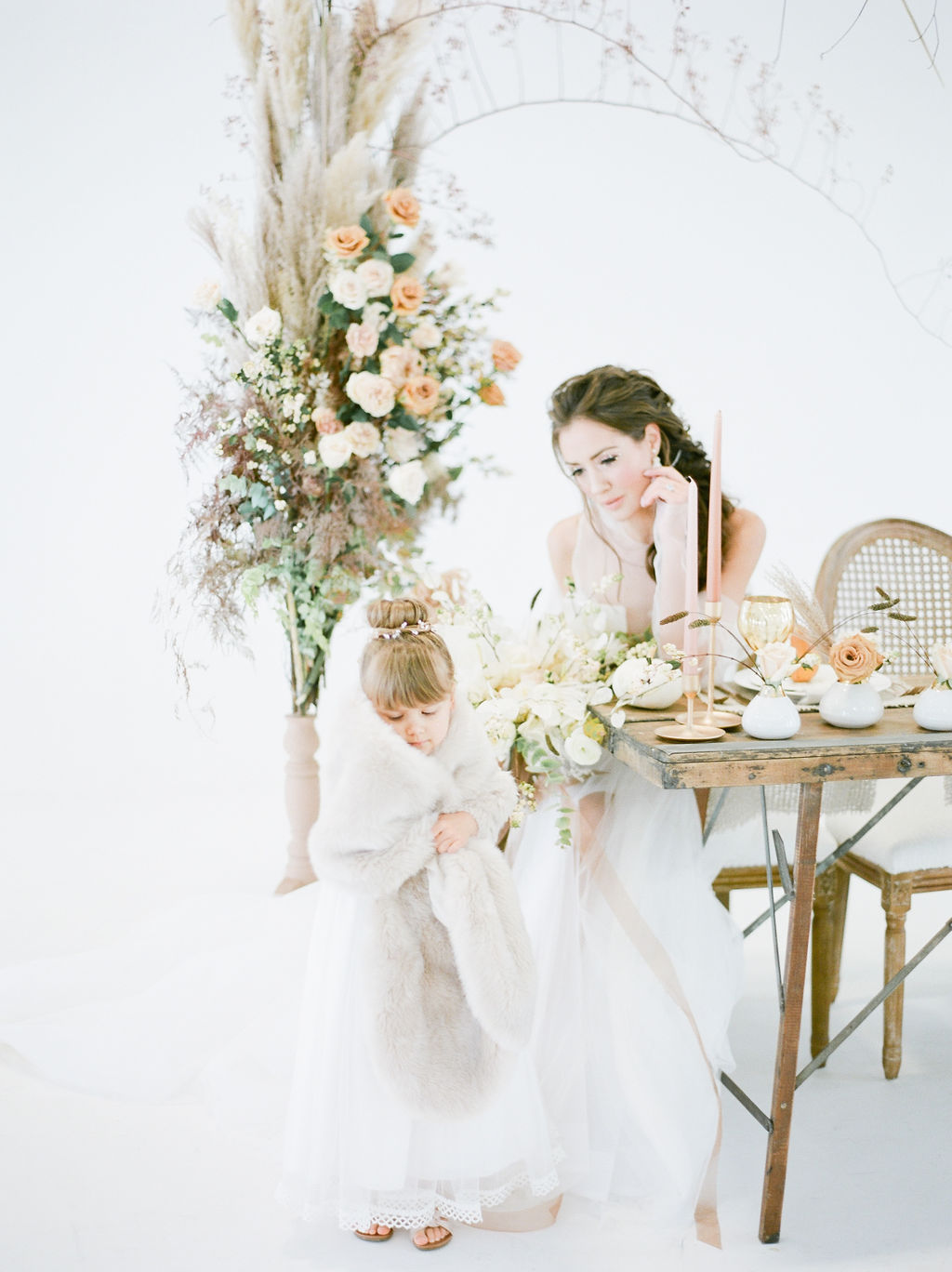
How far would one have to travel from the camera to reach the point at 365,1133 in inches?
70.4

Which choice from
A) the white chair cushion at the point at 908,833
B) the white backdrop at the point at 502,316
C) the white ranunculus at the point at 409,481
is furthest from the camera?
the white backdrop at the point at 502,316

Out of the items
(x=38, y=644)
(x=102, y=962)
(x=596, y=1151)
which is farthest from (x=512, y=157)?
(x=596, y=1151)

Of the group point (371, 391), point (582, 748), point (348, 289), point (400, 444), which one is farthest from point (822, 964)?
point (348, 289)

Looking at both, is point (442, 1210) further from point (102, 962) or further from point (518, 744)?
point (102, 962)

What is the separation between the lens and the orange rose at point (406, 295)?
268cm

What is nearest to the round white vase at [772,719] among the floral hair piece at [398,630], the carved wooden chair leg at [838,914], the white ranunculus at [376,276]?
the floral hair piece at [398,630]

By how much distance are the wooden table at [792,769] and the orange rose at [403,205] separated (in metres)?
1.43

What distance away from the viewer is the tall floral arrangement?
2678mm

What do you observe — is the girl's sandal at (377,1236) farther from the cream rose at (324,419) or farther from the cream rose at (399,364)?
the cream rose at (399,364)

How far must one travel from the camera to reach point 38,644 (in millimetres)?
4281

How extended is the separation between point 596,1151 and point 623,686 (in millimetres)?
836

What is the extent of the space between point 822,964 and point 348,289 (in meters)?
1.89

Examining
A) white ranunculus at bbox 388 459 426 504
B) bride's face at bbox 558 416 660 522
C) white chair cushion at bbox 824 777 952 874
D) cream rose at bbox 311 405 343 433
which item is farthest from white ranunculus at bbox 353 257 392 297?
white chair cushion at bbox 824 777 952 874

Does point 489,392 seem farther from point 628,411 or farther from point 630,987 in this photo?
point 630,987
